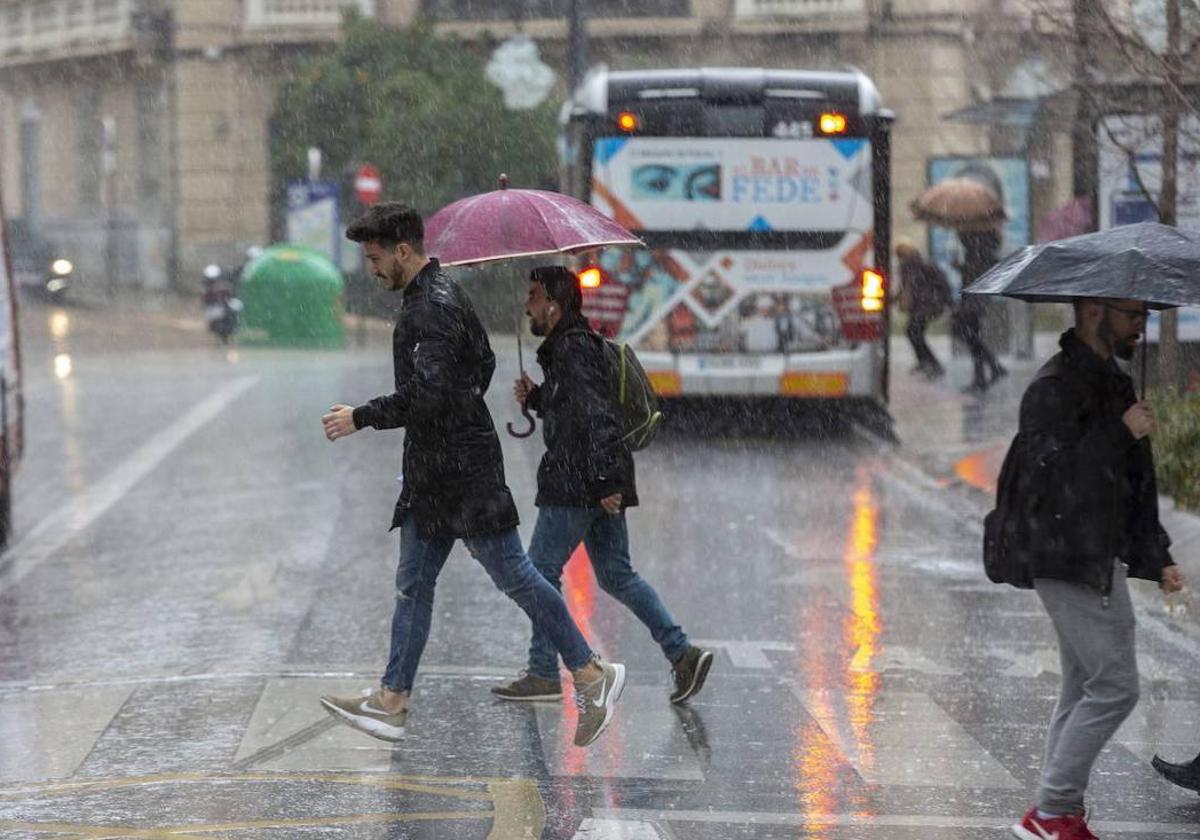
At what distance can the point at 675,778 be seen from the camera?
678 cm

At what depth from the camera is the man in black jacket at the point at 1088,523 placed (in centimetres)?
571

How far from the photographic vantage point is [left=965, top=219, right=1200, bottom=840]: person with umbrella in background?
5703 millimetres

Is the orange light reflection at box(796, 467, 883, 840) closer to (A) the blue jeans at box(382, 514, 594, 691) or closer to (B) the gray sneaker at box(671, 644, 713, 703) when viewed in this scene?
(B) the gray sneaker at box(671, 644, 713, 703)

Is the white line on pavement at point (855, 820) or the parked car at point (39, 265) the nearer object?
the white line on pavement at point (855, 820)

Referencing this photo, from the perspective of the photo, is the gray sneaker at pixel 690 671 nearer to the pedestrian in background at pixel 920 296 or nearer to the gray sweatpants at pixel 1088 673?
the gray sweatpants at pixel 1088 673

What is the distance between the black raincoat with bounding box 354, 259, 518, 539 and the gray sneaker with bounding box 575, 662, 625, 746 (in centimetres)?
63

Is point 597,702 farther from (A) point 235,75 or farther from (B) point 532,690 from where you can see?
(A) point 235,75

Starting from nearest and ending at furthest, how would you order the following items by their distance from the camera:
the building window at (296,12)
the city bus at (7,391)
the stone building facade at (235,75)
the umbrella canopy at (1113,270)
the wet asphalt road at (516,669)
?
1. the umbrella canopy at (1113,270)
2. the wet asphalt road at (516,669)
3. the city bus at (7,391)
4. the stone building facade at (235,75)
5. the building window at (296,12)

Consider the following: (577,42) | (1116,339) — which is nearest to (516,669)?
(1116,339)

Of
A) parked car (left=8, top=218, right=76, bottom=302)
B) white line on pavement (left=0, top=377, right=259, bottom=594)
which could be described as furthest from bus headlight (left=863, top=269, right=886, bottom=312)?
parked car (left=8, top=218, right=76, bottom=302)

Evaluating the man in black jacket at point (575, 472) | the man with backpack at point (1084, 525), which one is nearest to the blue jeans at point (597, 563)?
the man in black jacket at point (575, 472)

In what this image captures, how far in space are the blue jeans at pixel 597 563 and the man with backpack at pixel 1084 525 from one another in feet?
7.34

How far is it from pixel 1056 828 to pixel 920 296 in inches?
746

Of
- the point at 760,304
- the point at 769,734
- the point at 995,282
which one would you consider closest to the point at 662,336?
the point at 760,304
